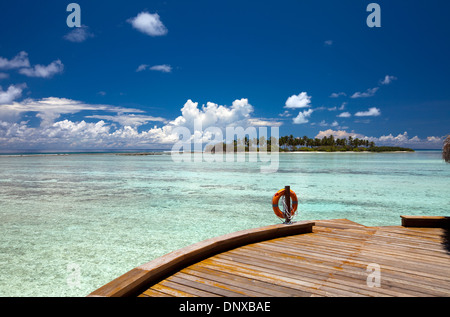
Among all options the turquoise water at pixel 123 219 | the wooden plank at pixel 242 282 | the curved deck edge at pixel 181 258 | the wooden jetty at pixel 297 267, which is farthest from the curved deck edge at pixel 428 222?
the turquoise water at pixel 123 219

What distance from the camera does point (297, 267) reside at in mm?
3443

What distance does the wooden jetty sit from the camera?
284 centimetres

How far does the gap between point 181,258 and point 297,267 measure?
140 centimetres

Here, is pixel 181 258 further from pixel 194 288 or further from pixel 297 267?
pixel 297 267

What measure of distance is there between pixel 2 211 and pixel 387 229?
1248 cm

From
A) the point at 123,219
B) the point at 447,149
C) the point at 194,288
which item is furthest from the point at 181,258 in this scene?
the point at 123,219

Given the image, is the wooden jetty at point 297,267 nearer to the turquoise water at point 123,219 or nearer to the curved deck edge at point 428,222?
the curved deck edge at point 428,222

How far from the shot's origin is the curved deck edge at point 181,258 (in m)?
2.65

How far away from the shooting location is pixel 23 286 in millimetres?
4891

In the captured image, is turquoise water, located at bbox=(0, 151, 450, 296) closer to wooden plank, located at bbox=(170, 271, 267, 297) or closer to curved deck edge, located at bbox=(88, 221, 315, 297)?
curved deck edge, located at bbox=(88, 221, 315, 297)

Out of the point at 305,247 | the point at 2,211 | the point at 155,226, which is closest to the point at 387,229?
the point at 305,247

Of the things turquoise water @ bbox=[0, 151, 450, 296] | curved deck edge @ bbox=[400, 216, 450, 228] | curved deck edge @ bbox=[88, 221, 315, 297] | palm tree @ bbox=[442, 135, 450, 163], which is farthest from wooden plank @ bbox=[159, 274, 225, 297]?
palm tree @ bbox=[442, 135, 450, 163]

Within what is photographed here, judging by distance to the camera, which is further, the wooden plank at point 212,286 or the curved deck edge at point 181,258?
the wooden plank at point 212,286

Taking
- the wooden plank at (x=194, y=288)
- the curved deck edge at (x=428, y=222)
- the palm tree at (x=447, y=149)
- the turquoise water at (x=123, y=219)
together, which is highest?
the palm tree at (x=447, y=149)
